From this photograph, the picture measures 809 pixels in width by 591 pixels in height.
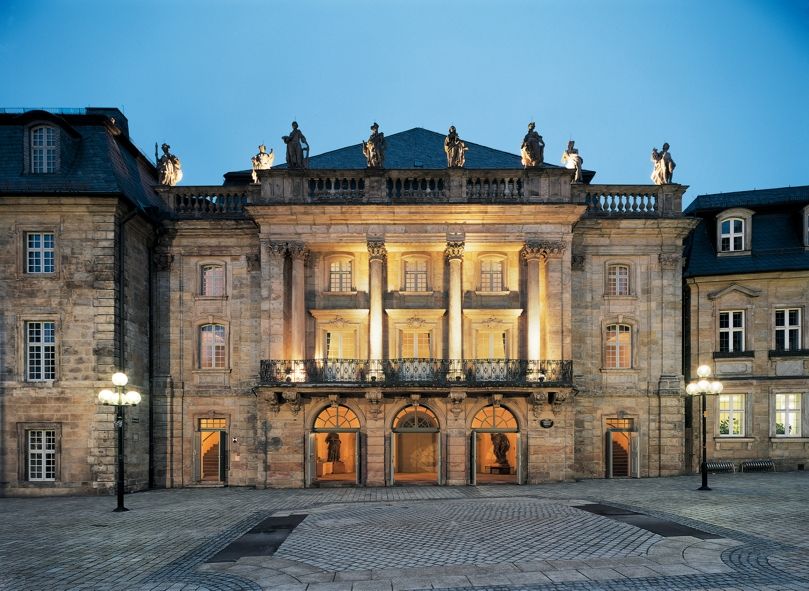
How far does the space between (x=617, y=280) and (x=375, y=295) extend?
11291 mm

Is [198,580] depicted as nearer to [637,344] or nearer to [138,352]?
[138,352]

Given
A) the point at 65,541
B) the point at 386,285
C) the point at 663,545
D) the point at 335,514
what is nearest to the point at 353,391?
the point at 386,285

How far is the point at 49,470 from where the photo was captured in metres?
27.2

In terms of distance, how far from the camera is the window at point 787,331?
109ft

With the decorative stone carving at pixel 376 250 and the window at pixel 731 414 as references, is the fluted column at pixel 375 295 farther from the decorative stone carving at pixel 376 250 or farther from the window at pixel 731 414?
the window at pixel 731 414

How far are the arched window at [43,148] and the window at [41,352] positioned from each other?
254 inches

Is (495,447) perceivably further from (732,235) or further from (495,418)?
(732,235)

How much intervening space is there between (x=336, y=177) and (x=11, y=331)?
14499 millimetres

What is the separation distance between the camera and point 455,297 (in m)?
30.2

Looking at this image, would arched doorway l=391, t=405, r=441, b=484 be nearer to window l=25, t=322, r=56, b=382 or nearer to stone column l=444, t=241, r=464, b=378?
stone column l=444, t=241, r=464, b=378

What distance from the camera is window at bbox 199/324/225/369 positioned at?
31547 mm

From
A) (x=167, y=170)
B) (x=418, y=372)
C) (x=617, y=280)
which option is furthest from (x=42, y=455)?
(x=617, y=280)

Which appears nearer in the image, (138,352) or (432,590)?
(432,590)

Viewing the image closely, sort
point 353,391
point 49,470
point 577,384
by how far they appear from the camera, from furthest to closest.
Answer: point 577,384 < point 353,391 < point 49,470
